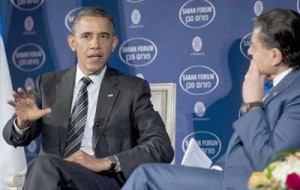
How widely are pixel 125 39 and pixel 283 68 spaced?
2.24m

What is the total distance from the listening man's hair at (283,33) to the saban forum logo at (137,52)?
2066mm

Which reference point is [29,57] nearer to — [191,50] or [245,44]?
[191,50]

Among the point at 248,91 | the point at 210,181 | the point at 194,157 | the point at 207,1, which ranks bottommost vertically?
the point at 194,157

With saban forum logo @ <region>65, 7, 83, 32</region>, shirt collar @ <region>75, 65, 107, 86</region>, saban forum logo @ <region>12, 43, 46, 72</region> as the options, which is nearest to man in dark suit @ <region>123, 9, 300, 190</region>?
shirt collar @ <region>75, 65, 107, 86</region>

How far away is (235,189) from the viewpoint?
2.53 m

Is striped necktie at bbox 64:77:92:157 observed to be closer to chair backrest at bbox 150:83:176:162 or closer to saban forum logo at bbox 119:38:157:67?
chair backrest at bbox 150:83:176:162

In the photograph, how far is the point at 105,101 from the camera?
3295 millimetres

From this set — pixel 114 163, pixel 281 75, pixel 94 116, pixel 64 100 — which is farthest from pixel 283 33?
pixel 64 100

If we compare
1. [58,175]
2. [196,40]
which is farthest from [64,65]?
[58,175]

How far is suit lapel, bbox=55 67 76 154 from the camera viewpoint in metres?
3.24

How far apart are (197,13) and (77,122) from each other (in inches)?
66.1

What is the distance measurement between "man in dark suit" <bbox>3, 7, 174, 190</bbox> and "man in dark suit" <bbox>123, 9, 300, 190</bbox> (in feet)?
1.53

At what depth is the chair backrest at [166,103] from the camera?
4.00 m

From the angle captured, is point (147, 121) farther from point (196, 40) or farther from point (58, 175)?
point (196, 40)
